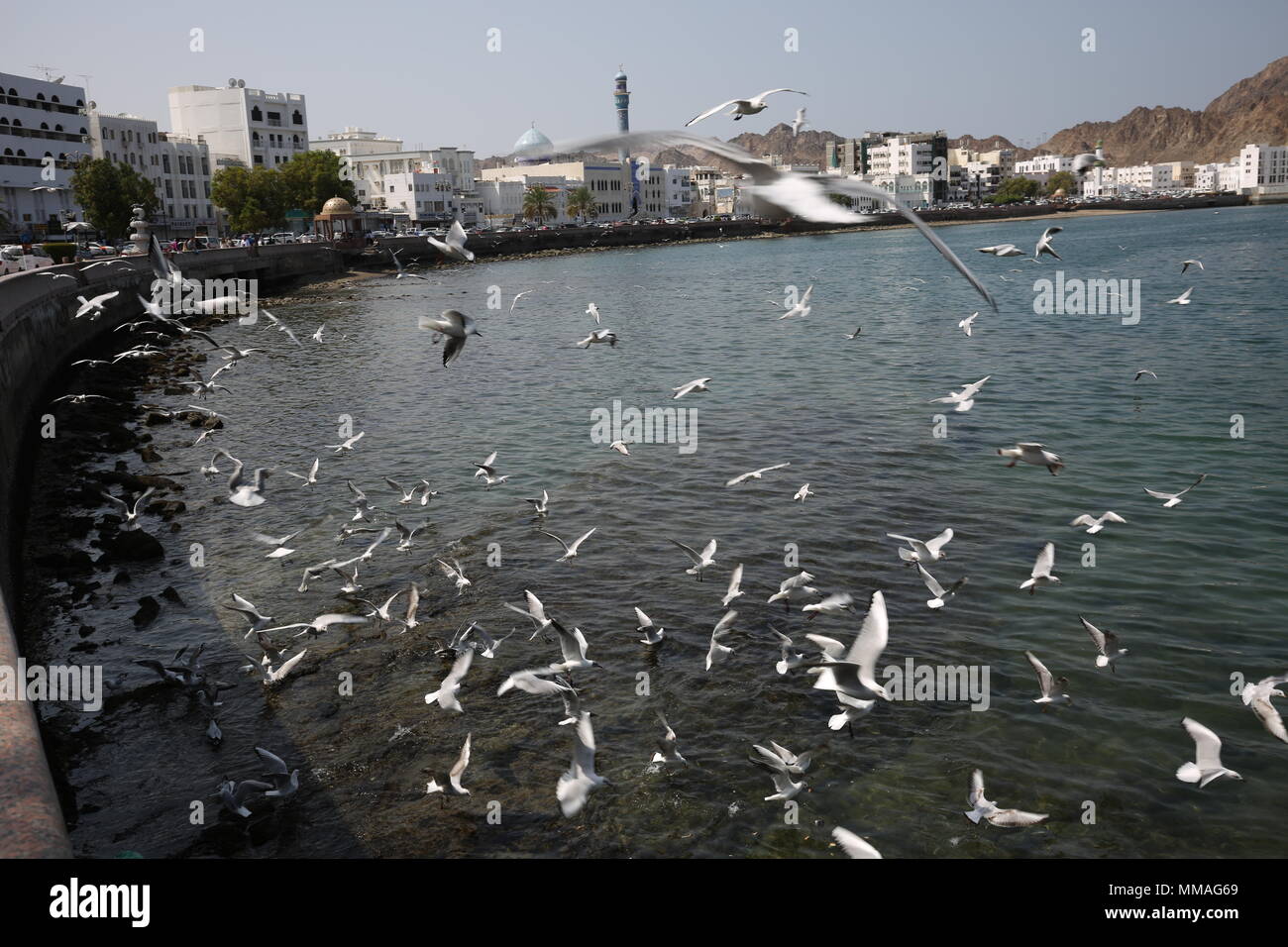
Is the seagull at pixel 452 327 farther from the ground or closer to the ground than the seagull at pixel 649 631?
farther from the ground

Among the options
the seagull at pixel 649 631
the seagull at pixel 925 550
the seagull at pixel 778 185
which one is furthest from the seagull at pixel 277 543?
the seagull at pixel 778 185

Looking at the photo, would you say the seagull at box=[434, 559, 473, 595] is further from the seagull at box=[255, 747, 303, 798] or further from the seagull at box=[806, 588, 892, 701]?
the seagull at box=[806, 588, 892, 701]

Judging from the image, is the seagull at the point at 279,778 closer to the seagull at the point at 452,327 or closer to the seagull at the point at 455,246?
the seagull at the point at 452,327

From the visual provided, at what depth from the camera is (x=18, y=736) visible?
463 centimetres

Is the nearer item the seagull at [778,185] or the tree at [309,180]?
the seagull at [778,185]

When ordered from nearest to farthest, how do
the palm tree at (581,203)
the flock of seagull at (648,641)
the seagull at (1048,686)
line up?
1. the flock of seagull at (648,641)
2. the seagull at (1048,686)
3. the palm tree at (581,203)

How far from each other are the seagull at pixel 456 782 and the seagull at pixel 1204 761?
5.20 meters

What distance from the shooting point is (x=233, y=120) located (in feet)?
370

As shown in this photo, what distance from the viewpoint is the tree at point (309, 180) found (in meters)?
95.3

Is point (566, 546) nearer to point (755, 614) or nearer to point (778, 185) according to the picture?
point (755, 614)

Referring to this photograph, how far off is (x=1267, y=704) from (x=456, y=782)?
21.0 feet

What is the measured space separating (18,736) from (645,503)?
A: 10.8 meters
